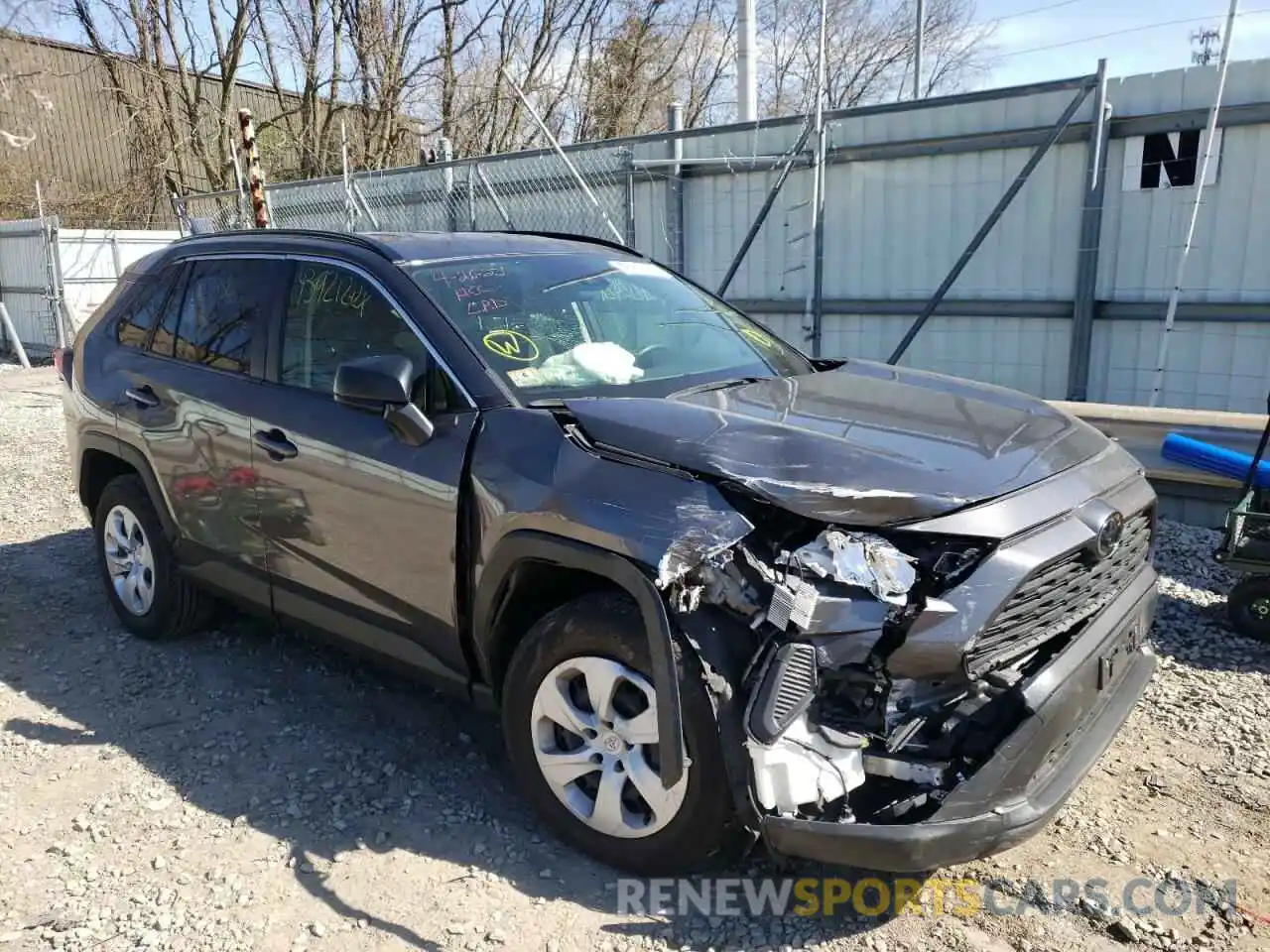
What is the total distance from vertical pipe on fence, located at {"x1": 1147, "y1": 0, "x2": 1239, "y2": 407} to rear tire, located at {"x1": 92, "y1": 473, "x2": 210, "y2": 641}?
645 centimetres

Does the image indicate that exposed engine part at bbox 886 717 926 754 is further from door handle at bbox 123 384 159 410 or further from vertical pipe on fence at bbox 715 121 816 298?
vertical pipe on fence at bbox 715 121 816 298

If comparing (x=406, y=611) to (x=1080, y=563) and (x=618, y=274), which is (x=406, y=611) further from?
(x=1080, y=563)

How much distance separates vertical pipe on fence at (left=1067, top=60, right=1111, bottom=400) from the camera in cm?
696

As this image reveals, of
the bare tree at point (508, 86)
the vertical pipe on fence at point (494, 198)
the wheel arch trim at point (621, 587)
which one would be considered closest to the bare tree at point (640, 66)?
the bare tree at point (508, 86)

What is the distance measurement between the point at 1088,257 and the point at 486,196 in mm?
6467

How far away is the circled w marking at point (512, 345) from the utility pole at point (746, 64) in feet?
34.1

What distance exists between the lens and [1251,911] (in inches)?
106

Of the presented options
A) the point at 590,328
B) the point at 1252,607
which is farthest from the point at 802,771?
the point at 1252,607

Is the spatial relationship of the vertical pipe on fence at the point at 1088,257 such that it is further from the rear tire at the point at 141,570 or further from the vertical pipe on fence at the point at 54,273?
the vertical pipe on fence at the point at 54,273

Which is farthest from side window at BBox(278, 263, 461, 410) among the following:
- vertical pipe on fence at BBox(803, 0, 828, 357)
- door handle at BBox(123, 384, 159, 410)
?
vertical pipe on fence at BBox(803, 0, 828, 357)

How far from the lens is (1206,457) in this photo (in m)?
5.10

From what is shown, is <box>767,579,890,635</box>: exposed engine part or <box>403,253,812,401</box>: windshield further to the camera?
<box>403,253,812,401</box>: windshield

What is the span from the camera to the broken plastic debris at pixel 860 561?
2.43 meters

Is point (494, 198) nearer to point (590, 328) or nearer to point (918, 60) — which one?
point (590, 328)
